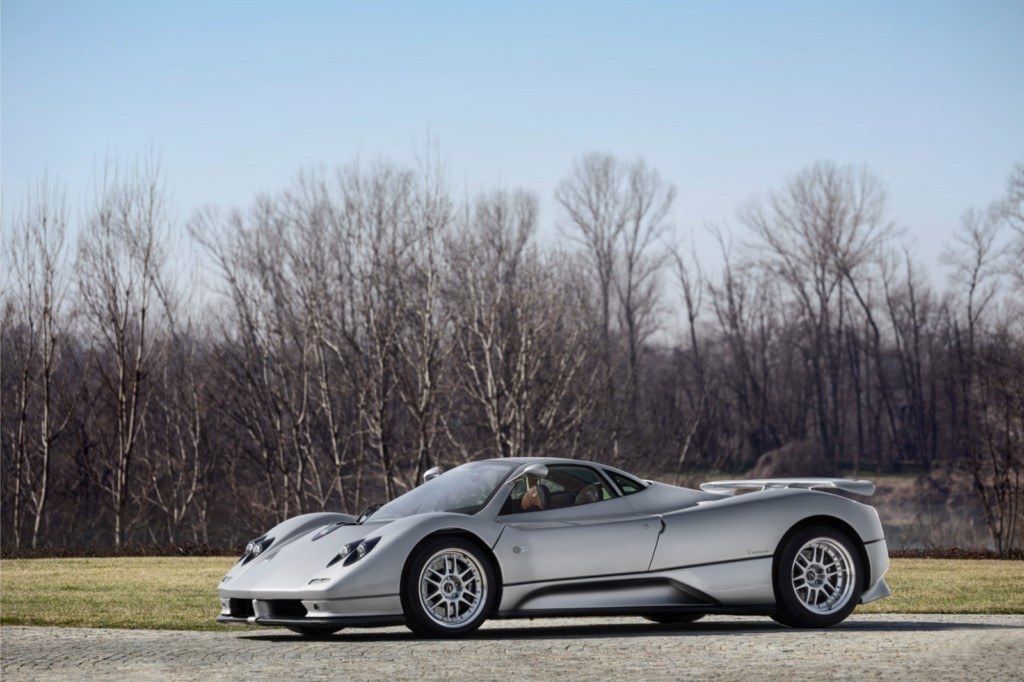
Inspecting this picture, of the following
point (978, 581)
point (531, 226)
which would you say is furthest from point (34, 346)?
point (978, 581)

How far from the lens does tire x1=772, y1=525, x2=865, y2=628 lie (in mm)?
9766

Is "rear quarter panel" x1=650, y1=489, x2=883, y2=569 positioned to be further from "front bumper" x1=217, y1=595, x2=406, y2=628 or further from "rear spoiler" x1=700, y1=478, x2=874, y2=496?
"front bumper" x1=217, y1=595, x2=406, y2=628

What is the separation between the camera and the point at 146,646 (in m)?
8.66

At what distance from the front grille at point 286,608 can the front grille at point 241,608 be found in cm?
36

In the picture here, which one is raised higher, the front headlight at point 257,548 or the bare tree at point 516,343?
the bare tree at point 516,343

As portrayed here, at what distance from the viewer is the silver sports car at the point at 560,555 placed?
876 centimetres

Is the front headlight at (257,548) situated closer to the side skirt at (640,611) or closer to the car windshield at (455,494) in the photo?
the car windshield at (455,494)

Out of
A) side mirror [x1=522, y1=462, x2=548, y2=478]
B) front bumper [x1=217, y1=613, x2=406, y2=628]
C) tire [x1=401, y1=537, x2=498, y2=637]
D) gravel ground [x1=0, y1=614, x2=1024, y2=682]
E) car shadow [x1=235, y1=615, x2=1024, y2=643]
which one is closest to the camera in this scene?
gravel ground [x1=0, y1=614, x2=1024, y2=682]

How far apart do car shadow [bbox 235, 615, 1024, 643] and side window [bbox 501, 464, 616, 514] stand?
98 cm

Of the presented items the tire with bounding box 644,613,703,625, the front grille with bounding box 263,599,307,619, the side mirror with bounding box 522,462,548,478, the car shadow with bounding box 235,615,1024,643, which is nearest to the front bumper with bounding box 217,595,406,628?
the front grille with bounding box 263,599,307,619

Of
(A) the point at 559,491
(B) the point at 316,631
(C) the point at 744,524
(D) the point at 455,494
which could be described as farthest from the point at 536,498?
(B) the point at 316,631

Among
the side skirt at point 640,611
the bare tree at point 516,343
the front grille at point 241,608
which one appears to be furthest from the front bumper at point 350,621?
the bare tree at point 516,343

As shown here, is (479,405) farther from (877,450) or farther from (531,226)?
(877,450)

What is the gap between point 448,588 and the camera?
349 inches
